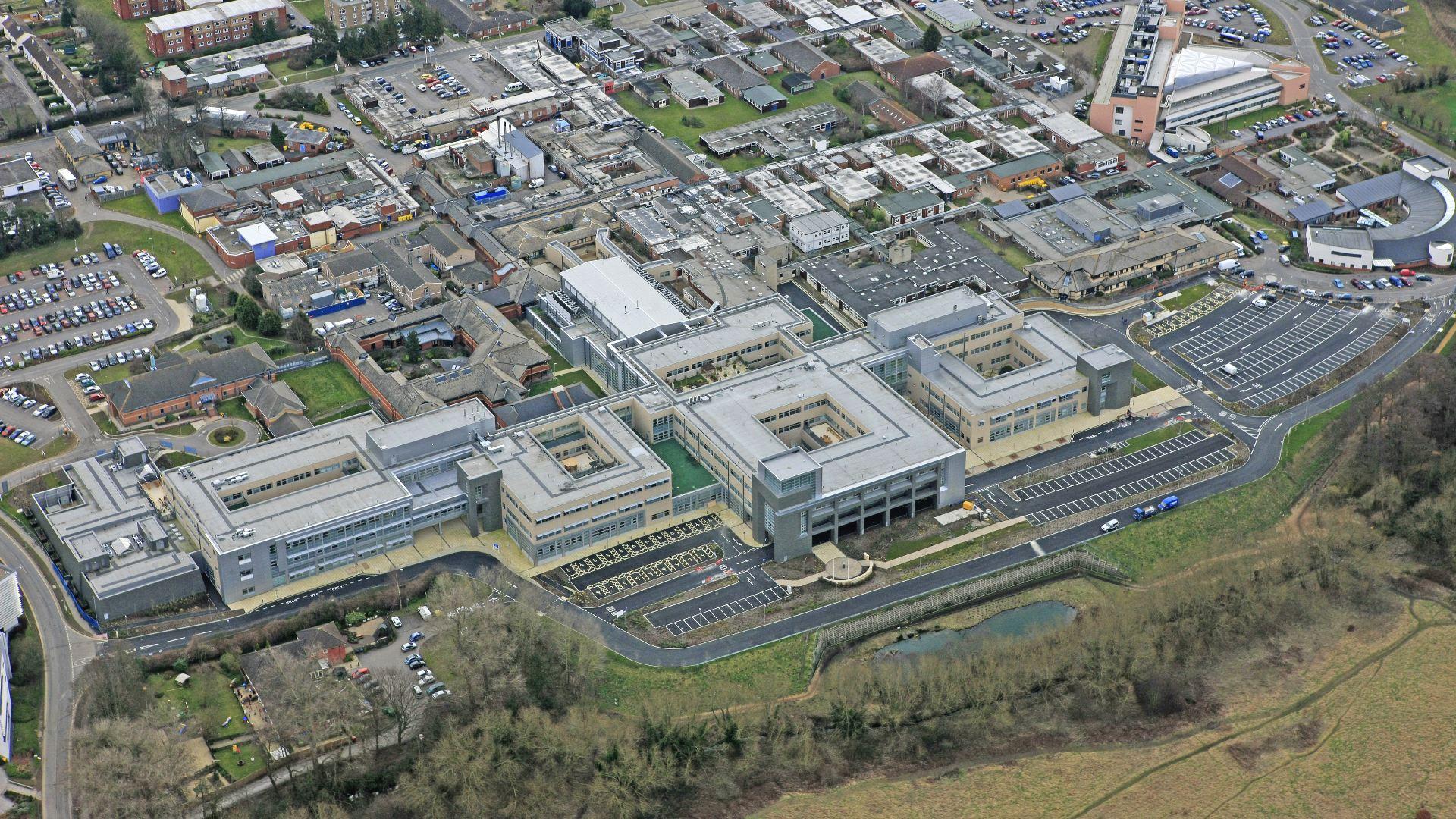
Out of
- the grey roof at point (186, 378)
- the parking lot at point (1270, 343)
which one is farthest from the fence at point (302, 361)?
the parking lot at point (1270, 343)

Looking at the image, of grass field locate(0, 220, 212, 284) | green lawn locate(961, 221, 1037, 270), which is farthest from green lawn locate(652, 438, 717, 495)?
grass field locate(0, 220, 212, 284)

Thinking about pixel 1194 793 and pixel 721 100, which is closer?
pixel 1194 793

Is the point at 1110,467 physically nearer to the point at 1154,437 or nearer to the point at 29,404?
the point at 1154,437

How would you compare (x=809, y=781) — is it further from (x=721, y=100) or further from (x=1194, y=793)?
(x=721, y=100)

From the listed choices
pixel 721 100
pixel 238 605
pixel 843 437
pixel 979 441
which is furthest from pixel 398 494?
pixel 721 100

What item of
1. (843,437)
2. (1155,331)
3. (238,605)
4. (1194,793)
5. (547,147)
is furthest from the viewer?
(547,147)

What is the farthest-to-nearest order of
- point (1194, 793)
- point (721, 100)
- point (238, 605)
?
point (721, 100), point (238, 605), point (1194, 793)

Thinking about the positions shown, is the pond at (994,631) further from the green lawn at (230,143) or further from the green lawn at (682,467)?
the green lawn at (230,143)
